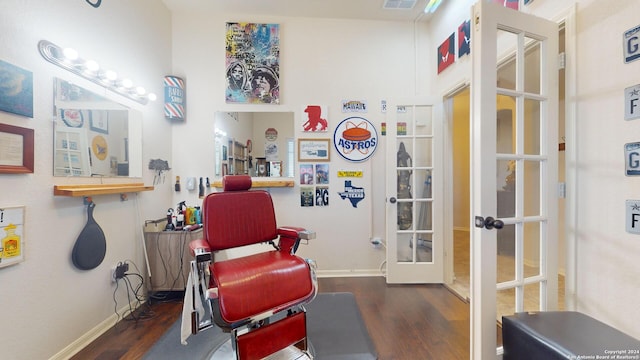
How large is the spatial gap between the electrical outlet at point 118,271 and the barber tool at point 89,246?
226mm

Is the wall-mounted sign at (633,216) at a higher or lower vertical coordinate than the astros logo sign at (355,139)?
lower

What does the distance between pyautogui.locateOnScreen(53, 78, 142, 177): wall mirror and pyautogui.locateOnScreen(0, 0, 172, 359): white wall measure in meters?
0.06

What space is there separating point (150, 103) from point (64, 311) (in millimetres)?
1856

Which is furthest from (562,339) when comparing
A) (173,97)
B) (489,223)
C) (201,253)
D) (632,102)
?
(173,97)

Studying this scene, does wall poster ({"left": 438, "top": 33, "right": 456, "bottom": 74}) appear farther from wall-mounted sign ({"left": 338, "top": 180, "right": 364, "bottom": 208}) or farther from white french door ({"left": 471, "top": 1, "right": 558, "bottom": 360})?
wall-mounted sign ({"left": 338, "top": 180, "right": 364, "bottom": 208})

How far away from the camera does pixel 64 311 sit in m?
1.67

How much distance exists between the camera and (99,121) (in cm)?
194

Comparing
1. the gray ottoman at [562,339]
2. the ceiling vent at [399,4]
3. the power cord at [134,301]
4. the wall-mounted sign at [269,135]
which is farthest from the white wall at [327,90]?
the gray ottoman at [562,339]

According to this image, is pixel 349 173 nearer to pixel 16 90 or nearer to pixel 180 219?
pixel 180 219

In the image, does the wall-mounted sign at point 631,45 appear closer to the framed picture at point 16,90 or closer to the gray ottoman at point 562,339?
the gray ottoman at point 562,339

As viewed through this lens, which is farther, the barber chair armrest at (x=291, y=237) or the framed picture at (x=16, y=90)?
the barber chair armrest at (x=291, y=237)

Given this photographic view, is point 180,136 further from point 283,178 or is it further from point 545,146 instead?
point 545,146

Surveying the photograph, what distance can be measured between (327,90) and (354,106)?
37 cm

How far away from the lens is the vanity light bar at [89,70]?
157 centimetres
